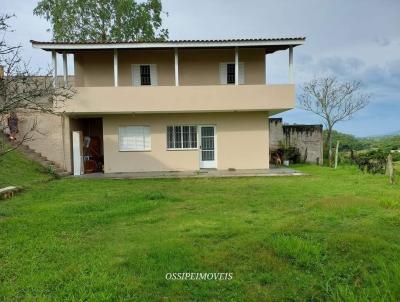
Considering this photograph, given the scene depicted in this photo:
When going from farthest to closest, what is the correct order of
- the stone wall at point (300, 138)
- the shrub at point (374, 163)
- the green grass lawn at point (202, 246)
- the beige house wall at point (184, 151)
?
the stone wall at point (300, 138) → the beige house wall at point (184, 151) → the shrub at point (374, 163) → the green grass lawn at point (202, 246)

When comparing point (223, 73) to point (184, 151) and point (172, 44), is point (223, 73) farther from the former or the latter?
point (184, 151)

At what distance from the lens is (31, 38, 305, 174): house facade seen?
54.1 feet

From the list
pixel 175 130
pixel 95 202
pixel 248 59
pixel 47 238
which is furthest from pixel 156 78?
pixel 47 238

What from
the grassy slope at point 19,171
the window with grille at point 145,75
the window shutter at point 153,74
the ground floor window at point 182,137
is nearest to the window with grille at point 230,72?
the ground floor window at point 182,137

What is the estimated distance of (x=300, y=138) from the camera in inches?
877

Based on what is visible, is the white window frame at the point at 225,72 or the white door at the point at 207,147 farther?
the white window frame at the point at 225,72

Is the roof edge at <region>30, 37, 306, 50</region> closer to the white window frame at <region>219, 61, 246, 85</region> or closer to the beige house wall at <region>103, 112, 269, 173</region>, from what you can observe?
the white window frame at <region>219, 61, 246, 85</region>

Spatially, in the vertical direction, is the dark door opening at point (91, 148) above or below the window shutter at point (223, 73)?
below

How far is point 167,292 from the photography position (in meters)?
4.40

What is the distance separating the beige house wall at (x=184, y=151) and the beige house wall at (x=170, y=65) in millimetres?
1861

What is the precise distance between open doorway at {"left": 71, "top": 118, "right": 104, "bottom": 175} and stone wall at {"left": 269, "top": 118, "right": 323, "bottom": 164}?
32.2ft

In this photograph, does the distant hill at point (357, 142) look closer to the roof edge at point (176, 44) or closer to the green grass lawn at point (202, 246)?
the roof edge at point (176, 44)

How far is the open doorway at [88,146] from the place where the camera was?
686 inches

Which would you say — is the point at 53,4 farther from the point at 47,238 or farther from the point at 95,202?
the point at 47,238
